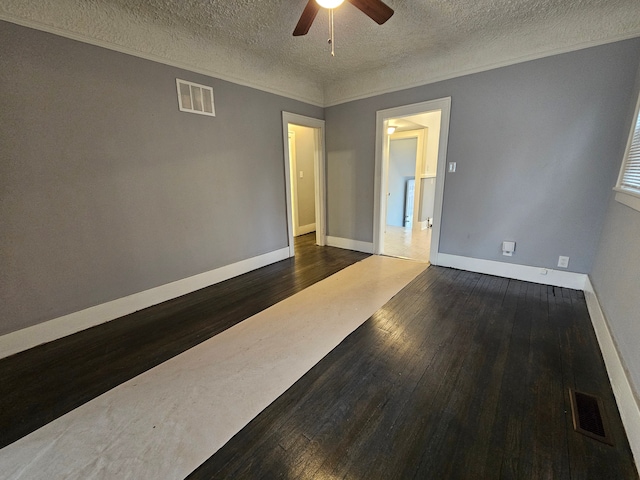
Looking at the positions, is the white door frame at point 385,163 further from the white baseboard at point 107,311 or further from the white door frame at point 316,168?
the white baseboard at point 107,311

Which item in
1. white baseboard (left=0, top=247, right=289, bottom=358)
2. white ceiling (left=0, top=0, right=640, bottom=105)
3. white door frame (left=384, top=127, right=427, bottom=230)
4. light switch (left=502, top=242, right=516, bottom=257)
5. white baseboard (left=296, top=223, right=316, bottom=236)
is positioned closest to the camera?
white baseboard (left=0, top=247, right=289, bottom=358)

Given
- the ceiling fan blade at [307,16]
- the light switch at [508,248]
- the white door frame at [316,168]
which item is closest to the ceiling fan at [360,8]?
the ceiling fan blade at [307,16]

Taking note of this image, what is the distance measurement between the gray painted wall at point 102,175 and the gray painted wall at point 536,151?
103 inches

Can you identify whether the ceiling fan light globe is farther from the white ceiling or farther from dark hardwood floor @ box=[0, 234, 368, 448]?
dark hardwood floor @ box=[0, 234, 368, 448]

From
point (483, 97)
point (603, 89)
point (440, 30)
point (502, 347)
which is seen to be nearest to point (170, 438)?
point (502, 347)

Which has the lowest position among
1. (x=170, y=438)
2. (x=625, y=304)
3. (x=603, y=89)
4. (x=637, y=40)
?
(x=170, y=438)

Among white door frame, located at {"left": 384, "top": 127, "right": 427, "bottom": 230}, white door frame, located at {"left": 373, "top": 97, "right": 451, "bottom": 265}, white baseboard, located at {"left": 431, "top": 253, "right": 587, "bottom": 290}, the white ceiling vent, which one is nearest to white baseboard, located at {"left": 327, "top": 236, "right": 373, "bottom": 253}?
white door frame, located at {"left": 373, "top": 97, "right": 451, "bottom": 265}

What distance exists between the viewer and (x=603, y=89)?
2463mm

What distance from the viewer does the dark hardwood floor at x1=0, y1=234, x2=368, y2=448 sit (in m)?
1.56

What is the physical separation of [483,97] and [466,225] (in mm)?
1495

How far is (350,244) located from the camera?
182 inches

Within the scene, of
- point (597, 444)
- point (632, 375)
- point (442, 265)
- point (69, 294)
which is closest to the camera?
point (597, 444)

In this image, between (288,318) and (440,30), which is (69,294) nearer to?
(288,318)

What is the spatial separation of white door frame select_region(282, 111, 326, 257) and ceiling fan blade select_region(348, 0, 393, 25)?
6.47ft
